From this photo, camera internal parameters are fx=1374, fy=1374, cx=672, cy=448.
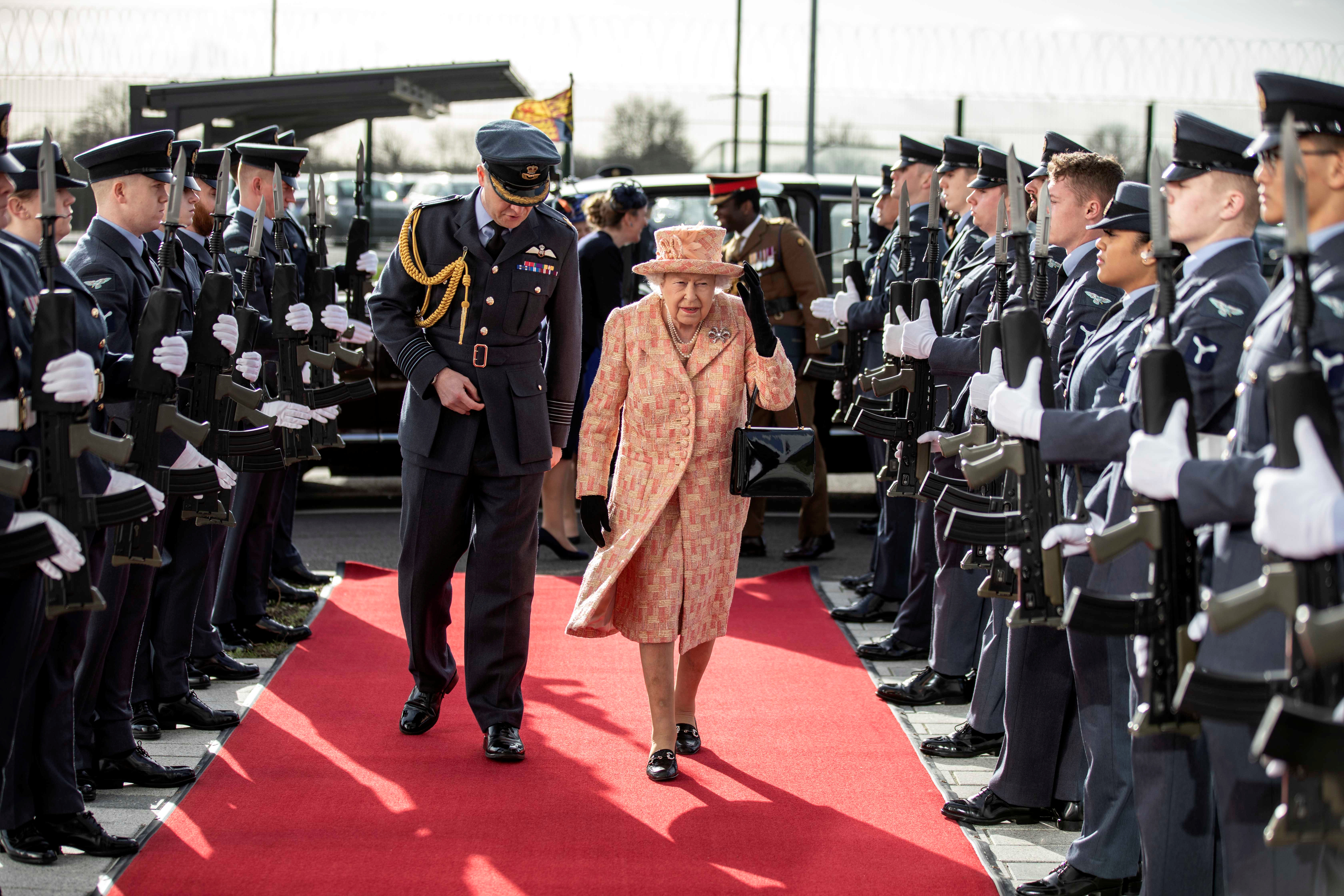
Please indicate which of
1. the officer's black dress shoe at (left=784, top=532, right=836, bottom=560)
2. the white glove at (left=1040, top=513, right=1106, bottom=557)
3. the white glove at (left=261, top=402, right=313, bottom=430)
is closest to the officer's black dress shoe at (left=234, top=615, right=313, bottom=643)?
the white glove at (left=261, top=402, right=313, bottom=430)

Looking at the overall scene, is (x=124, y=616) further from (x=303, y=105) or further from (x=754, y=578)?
(x=303, y=105)

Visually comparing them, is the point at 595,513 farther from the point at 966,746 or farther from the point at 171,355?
the point at 966,746

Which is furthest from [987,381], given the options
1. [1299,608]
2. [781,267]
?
[781,267]

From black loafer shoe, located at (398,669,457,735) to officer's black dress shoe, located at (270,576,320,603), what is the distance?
1.91m

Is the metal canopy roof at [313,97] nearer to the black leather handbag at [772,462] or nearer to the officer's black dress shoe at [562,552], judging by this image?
the officer's black dress shoe at [562,552]

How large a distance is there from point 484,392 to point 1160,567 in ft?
7.97

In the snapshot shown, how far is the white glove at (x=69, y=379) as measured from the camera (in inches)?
127

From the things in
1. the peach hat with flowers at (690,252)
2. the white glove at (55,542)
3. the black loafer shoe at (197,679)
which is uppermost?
the peach hat with flowers at (690,252)

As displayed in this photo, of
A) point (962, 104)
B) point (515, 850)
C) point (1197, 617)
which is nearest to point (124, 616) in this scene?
point (515, 850)

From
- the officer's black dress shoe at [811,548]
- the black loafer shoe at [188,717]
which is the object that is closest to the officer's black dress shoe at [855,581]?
the officer's black dress shoe at [811,548]

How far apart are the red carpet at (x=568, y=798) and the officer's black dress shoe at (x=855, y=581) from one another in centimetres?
124

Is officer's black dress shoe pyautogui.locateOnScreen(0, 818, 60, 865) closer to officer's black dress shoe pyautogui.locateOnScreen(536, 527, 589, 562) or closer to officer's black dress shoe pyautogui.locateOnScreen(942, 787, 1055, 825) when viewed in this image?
officer's black dress shoe pyautogui.locateOnScreen(942, 787, 1055, 825)

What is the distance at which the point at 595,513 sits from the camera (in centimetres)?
441

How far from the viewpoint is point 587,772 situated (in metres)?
4.49
